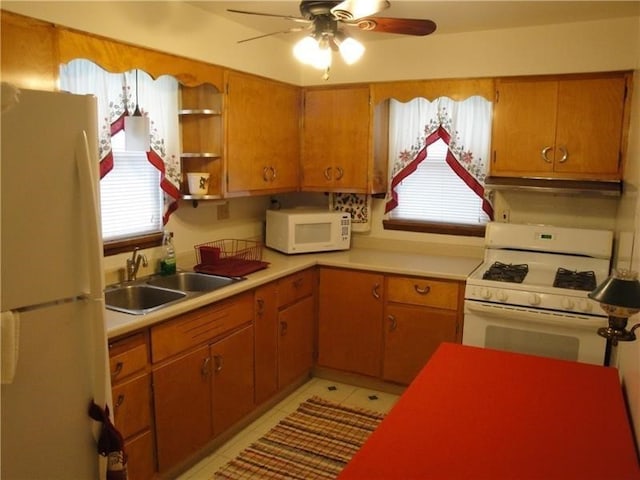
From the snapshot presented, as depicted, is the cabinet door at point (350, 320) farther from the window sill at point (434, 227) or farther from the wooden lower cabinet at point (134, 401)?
the wooden lower cabinet at point (134, 401)

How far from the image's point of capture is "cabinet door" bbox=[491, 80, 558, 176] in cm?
308

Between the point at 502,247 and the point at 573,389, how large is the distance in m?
1.73

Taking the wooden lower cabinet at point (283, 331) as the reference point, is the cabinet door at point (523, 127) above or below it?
above

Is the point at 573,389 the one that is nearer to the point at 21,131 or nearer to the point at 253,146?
the point at 21,131

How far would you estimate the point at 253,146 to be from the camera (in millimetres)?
3283

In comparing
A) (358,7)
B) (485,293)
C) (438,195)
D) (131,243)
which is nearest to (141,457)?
(131,243)

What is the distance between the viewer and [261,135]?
3.35 m

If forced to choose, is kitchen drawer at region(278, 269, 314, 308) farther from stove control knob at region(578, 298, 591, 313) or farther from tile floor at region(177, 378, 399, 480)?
stove control knob at region(578, 298, 591, 313)

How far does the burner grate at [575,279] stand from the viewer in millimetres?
2850

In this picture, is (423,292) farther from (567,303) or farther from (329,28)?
(329,28)

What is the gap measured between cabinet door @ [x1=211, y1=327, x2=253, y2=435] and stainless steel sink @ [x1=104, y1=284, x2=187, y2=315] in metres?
0.35

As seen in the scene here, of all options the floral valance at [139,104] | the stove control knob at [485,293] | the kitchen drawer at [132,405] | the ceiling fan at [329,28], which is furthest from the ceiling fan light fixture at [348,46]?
the kitchen drawer at [132,405]

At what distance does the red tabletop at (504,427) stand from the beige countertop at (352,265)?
117cm

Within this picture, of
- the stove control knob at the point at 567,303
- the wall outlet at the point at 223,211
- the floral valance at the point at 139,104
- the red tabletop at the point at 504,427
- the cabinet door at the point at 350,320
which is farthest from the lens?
the wall outlet at the point at 223,211
